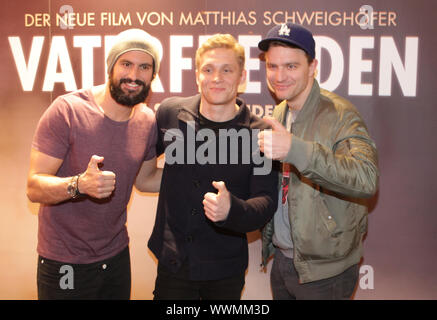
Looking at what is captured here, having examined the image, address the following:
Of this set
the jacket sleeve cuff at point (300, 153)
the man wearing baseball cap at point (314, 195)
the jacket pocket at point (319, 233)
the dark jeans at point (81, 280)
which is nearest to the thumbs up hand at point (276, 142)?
the jacket sleeve cuff at point (300, 153)

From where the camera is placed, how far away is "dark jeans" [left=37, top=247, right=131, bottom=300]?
2307 mm

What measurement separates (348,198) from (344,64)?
1.11m

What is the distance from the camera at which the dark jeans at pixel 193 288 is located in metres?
2.30

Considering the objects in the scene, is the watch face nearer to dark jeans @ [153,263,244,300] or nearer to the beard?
the beard

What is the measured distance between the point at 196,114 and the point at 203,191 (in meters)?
0.43

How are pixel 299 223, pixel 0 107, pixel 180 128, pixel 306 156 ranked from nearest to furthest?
pixel 306 156 < pixel 299 223 < pixel 180 128 < pixel 0 107

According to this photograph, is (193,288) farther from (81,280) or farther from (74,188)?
(74,188)

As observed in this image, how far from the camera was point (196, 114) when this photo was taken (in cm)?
234

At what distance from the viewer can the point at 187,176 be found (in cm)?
232

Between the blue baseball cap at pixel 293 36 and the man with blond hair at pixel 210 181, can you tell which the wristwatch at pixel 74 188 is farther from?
the blue baseball cap at pixel 293 36

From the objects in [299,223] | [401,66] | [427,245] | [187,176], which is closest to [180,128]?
[187,176]

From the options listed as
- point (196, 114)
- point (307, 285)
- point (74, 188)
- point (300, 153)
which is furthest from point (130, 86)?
point (307, 285)

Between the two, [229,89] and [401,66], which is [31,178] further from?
[401,66]

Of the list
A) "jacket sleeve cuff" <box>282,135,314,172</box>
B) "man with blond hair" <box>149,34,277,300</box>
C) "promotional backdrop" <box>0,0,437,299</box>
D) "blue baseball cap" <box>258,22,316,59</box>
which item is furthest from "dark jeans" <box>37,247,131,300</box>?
"blue baseball cap" <box>258,22,316,59</box>
